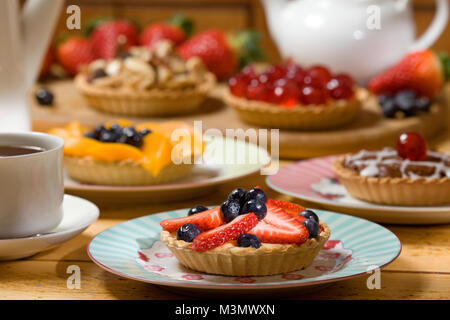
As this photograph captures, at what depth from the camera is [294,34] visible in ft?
7.52

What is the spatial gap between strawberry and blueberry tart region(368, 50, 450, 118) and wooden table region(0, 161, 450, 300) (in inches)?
34.7

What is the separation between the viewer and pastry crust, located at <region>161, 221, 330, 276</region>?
3.04 feet

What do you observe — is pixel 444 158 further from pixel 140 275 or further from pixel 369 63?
pixel 369 63

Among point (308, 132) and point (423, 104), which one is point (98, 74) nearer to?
point (308, 132)

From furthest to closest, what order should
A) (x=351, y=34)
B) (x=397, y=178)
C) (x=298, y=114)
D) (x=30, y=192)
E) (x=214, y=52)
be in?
(x=214, y=52) → (x=351, y=34) → (x=298, y=114) → (x=397, y=178) → (x=30, y=192)

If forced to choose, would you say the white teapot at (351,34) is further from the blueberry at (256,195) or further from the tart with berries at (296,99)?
the blueberry at (256,195)

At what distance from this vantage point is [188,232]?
37.6 inches

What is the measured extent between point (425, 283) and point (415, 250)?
5.4 inches

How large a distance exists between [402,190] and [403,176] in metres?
0.03

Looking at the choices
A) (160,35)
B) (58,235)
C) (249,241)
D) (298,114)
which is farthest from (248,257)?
(160,35)

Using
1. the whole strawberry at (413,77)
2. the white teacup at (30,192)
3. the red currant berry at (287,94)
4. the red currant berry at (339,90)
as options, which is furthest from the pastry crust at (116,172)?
the whole strawberry at (413,77)

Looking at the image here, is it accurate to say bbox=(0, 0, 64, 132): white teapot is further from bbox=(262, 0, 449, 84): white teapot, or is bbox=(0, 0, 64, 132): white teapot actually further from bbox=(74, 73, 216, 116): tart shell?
bbox=(262, 0, 449, 84): white teapot

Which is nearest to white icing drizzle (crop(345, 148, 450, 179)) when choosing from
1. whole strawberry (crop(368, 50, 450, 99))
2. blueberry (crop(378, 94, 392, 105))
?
blueberry (crop(378, 94, 392, 105))
